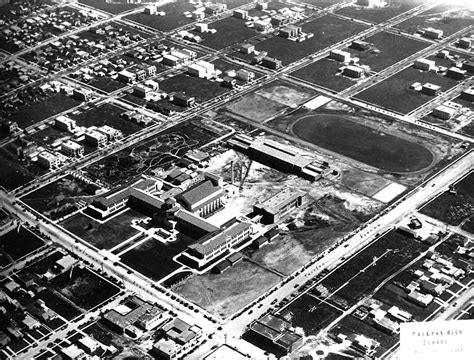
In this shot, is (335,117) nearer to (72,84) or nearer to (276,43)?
(276,43)

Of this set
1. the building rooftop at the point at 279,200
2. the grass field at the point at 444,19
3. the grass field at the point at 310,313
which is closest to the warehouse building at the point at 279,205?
the building rooftop at the point at 279,200

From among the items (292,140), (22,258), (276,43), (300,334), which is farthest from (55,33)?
(300,334)

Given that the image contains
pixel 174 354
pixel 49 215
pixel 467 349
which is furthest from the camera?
pixel 49 215

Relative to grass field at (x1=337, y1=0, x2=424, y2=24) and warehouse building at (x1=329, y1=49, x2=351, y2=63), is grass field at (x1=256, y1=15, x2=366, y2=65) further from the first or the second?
warehouse building at (x1=329, y1=49, x2=351, y2=63)

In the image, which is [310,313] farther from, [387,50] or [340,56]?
[387,50]

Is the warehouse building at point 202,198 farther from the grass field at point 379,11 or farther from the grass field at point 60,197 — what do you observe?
the grass field at point 379,11

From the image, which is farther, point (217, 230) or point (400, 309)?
point (217, 230)

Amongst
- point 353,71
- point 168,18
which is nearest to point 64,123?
point 168,18
